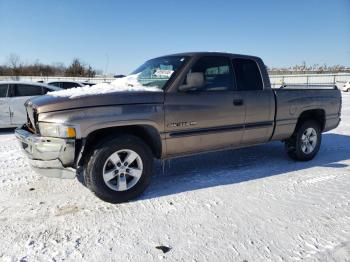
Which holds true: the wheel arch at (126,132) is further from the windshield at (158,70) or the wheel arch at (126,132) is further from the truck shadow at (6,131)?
the truck shadow at (6,131)

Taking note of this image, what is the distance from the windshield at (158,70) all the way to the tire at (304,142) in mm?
2658

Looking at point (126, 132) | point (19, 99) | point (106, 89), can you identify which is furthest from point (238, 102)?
point (19, 99)

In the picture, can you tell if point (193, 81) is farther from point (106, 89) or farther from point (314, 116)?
point (314, 116)

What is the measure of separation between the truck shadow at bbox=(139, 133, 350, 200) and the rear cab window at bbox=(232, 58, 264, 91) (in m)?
1.35

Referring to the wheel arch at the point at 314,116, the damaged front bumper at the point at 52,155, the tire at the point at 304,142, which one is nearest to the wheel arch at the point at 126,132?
the damaged front bumper at the point at 52,155

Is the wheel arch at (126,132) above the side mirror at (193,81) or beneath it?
beneath

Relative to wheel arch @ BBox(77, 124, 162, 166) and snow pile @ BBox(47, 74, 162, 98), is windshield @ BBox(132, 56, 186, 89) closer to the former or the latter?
snow pile @ BBox(47, 74, 162, 98)

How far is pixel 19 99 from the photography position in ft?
27.8

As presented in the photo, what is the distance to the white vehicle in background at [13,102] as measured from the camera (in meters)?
8.30

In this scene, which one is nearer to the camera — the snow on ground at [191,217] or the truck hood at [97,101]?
the snow on ground at [191,217]

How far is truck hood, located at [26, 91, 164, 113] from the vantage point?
3455 mm

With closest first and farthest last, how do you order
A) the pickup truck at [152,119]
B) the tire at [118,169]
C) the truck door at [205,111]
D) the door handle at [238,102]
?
the pickup truck at [152,119], the tire at [118,169], the truck door at [205,111], the door handle at [238,102]

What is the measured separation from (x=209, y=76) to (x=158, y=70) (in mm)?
752

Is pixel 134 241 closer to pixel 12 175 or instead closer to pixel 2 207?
pixel 2 207
